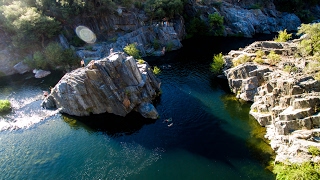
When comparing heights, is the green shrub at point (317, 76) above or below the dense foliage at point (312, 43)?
below

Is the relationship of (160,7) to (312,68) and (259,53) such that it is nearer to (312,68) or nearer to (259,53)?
(259,53)

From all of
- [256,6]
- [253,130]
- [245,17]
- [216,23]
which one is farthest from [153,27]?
[253,130]

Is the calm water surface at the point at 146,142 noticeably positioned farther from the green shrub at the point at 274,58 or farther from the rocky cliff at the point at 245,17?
the rocky cliff at the point at 245,17

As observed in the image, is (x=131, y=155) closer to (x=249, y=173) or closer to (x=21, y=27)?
(x=249, y=173)

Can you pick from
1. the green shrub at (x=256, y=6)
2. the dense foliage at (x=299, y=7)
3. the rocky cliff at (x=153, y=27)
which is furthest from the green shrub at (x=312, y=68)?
the dense foliage at (x=299, y=7)

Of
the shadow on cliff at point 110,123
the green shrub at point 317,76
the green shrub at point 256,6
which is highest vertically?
the green shrub at point 256,6

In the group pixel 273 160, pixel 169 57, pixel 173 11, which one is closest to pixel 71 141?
pixel 273 160

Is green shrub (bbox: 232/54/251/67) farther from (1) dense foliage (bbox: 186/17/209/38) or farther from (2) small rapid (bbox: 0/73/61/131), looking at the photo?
(1) dense foliage (bbox: 186/17/209/38)

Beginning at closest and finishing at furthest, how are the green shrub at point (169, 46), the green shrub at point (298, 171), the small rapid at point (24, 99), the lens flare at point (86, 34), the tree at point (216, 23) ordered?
the green shrub at point (298, 171) < the small rapid at point (24, 99) < the green shrub at point (169, 46) < the lens flare at point (86, 34) < the tree at point (216, 23)

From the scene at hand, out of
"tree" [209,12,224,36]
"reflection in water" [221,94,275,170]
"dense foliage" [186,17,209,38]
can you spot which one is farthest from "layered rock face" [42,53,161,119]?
"tree" [209,12,224,36]
